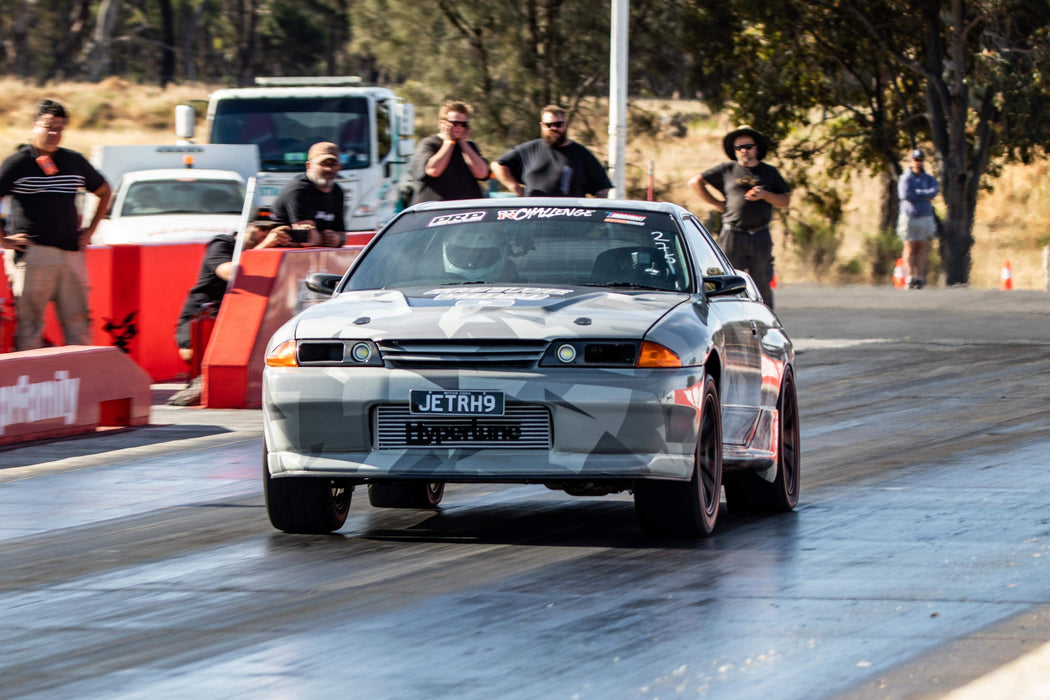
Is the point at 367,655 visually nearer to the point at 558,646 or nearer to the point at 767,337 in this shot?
the point at 558,646

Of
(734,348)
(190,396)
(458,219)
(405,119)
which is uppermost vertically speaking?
(405,119)

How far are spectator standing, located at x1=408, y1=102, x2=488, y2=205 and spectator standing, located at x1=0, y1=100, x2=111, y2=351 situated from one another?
3264 mm

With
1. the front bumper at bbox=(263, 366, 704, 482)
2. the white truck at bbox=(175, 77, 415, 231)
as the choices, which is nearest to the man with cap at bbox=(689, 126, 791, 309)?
the white truck at bbox=(175, 77, 415, 231)

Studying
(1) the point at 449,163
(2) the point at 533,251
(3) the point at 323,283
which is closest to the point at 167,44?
(1) the point at 449,163

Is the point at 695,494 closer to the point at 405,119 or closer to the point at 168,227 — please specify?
the point at 168,227

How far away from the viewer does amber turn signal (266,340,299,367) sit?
25.8 ft

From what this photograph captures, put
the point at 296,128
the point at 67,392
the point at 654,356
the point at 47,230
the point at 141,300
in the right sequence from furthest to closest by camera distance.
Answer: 1. the point at 296,128
2. the point at 141,300
3. the point at 47,230
4. the point at 67,392
5. the point at 654,356

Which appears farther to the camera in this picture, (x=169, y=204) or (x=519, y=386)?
(x=169, y=204)

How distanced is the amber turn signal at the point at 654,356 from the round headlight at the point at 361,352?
1.05 metres

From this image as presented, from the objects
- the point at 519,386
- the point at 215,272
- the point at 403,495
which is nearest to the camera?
the point at 519,386

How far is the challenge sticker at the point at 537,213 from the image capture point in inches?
351

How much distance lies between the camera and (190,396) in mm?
14469

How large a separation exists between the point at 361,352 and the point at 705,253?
228 cm

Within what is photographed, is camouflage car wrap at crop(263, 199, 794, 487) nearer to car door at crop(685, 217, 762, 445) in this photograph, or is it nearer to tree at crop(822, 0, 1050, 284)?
car door at crop(685, 217, 762, 445)
